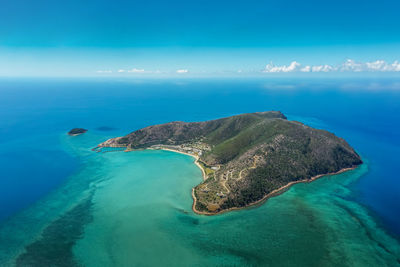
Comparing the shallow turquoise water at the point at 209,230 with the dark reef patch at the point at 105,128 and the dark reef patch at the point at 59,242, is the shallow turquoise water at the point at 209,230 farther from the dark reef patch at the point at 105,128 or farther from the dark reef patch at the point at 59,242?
the dark reef patch at the point at 105,128

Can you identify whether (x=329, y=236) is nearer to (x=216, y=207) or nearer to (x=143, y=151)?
(x=216, y=207)

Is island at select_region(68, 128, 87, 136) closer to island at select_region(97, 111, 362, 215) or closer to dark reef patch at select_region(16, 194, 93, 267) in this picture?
island at select_region(97, 111, 362, 215)

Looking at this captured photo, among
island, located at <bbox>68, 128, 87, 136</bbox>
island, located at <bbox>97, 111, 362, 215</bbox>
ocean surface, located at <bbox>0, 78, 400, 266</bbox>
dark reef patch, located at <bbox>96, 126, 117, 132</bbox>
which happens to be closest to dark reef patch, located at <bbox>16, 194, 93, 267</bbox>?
ocean surface, located at <bbox>0, 78, 400, 266</bbox>

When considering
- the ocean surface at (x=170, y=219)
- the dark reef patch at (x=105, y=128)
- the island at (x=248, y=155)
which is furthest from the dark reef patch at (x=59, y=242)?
the dark reef patch at (x=105, y=128)

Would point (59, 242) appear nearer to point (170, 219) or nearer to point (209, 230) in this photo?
point (170, 219)

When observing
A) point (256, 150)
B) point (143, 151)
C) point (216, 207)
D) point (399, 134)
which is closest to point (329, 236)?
point (216, 207)
